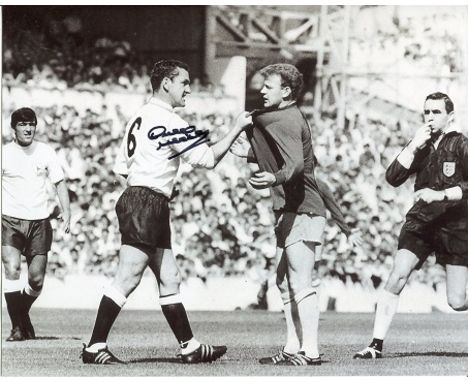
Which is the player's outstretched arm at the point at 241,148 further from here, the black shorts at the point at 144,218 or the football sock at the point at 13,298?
the football sock at the point at 13,298

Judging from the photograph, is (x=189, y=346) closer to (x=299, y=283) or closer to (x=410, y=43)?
(x=299, y=283)

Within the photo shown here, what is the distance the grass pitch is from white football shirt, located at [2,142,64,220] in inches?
39.2

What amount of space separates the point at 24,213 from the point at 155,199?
174cm

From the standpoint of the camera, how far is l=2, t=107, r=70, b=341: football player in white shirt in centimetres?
906

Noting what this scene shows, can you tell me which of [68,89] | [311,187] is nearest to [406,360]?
[311,187]

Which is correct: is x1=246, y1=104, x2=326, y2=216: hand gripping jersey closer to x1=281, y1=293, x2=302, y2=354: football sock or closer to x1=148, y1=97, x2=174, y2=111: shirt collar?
x1=148, y1=97, x2=174, y2=111: shirt collar

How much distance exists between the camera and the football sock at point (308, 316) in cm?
770

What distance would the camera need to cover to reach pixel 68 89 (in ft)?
40.1

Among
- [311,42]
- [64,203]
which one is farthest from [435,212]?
[311,42]

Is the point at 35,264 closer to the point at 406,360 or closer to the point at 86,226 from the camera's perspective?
the point at 86,226

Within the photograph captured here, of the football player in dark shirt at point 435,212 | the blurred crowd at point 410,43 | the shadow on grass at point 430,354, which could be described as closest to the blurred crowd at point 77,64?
the blurred crowd at point 410,43

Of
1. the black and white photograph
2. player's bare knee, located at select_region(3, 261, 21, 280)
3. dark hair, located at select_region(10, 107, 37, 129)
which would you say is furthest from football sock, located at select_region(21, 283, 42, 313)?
dark hair, located at select_region(10, 107, 37, 129)

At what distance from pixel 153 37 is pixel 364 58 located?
7.92ft
